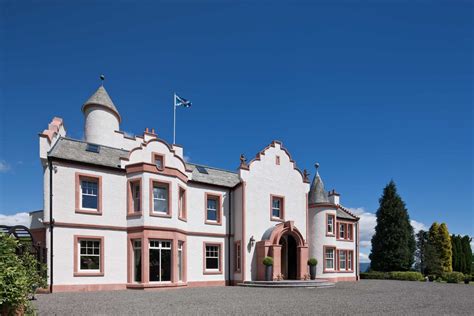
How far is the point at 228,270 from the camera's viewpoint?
28.5 metres

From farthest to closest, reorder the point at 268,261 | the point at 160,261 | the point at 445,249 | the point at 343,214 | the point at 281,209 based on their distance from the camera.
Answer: the point at 445,249 → the point at 343,214 → the point at 281,209 → the point at 268,261 → the point at 160,261

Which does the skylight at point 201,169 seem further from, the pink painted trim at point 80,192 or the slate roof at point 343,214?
the slate roof at point 343,214

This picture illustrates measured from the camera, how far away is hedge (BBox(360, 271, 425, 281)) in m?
39.2

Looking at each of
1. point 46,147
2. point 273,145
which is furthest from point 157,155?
point 273,145

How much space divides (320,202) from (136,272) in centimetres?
1634

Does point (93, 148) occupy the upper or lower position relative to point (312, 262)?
upper

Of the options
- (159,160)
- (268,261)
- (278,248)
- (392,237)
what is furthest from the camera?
(392,237)

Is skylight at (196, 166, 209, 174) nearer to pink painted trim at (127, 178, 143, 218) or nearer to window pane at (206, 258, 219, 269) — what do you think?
pink painted trim at (127, 178, 143, 218)

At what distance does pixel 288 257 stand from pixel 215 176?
8.89 m

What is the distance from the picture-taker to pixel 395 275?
1575 inches

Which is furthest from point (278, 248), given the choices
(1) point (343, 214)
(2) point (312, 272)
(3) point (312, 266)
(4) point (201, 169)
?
(1) point (343, 214)

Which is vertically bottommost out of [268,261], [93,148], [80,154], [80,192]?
[268,261]

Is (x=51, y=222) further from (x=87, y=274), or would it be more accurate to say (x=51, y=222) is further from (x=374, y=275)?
(x=374, y=275)

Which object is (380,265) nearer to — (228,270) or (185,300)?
(228,270)
